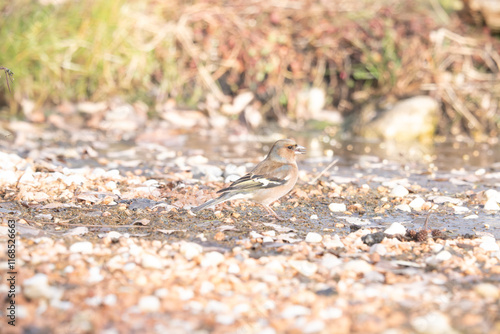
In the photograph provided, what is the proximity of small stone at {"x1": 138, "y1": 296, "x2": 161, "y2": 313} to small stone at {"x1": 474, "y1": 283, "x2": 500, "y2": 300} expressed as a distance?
58.5 inches

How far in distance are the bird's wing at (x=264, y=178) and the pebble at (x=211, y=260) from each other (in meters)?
1.14

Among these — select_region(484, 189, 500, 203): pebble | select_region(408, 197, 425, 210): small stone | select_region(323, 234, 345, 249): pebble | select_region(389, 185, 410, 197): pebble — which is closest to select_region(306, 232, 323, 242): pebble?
select_region(323, 234, 345, 249): pebble

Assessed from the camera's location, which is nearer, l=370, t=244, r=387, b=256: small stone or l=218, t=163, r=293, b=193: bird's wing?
l=370, t=244, r=387, b=256: small stone

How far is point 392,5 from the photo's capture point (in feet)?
33.3

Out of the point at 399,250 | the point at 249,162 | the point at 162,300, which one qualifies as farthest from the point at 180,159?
the point at 162,300

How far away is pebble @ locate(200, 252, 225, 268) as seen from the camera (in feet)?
10.3

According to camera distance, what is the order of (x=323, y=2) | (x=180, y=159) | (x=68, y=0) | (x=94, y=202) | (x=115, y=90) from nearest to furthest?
1. (x=94, y=202)
2. (x=180, y=159)
3. (x=68, y=0)
4. (x=115, y=90)
5. (x=323, y=2)

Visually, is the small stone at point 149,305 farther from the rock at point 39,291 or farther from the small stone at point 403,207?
the small stone at point 403,207

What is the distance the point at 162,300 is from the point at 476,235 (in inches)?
89.4

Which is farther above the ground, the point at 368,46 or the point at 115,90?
the point at 368,46

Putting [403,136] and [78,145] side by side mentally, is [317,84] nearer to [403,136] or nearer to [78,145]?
[403,136]

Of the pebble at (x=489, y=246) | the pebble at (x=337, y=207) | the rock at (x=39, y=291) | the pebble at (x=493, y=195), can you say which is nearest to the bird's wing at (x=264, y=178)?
the pebble at (x=337, y=207)

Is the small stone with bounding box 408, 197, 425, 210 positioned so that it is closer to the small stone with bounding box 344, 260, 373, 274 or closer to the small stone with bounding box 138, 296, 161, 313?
the small stone with bounding box 344, 260, 373, 274

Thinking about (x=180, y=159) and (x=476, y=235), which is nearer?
(x=476, y=235)
